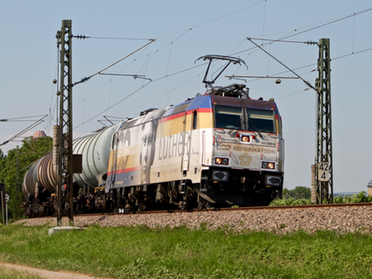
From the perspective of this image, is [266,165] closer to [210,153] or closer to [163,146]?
[210,153]

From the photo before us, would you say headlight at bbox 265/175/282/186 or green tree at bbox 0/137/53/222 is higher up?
green tree at bbox 0/137/53/222

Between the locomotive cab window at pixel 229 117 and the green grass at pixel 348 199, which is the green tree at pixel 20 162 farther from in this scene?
the locomotive cab window at pixel 229 117

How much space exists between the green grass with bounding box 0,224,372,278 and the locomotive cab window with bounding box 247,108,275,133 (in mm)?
5366

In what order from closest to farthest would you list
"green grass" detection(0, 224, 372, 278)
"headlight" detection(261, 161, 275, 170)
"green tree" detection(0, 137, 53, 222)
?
"green grass" detection(0, 224, 372, 278) < "headlight" detection(261, 161, 275, 170) < "green tree" detection(0, 137, 53, 222)

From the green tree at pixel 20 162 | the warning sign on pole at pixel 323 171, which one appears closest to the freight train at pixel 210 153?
the warning sign on pole at pixel 323 171

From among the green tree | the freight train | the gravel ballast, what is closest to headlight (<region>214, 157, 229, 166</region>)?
the freight train

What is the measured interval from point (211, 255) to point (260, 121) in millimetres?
9004

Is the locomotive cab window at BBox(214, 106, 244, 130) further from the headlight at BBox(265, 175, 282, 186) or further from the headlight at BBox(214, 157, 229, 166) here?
the headlight at BBox(265, 175, 282, 186)

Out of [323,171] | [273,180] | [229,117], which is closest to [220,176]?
[273,180]

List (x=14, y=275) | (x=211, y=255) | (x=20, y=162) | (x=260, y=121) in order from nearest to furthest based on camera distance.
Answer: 1. (x=14, y=275)
2. (x=211, y=255)
3. (x=260, y=121)
4. (x=20, y=162)

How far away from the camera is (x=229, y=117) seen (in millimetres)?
18828

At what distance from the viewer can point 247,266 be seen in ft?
31.1

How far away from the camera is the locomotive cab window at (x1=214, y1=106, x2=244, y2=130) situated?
18.6 m

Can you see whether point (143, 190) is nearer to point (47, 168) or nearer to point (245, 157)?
point (245, 157)
